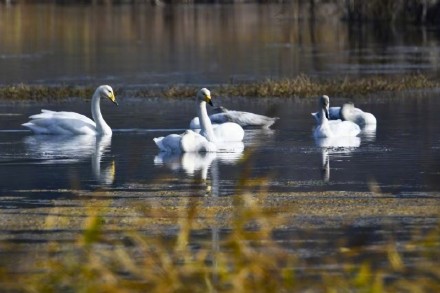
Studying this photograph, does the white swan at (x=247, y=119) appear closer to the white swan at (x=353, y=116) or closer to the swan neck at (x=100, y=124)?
the white swan at (x=353, y=116)

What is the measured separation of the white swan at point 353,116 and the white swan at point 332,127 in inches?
27.7

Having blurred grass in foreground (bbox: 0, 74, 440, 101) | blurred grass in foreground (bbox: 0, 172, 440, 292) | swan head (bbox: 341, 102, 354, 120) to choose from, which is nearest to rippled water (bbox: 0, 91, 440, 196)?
swan head (bbox: 341, 102, 354, 120)

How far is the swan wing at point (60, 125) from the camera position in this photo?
20.6m

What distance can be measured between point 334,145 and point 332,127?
128cm

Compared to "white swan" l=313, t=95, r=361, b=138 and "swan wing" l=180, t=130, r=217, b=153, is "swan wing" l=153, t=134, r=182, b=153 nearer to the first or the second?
"swan wing" l=180, t=130, r=217, b=153

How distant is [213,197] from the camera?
13.5 m

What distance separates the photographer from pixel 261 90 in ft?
88.3

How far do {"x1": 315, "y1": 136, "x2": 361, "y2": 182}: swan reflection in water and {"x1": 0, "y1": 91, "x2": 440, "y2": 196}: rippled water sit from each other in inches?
0.9

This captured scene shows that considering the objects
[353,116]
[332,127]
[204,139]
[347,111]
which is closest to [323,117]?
[332,127]

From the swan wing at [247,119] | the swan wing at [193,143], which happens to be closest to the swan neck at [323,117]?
the swan wing at [247,119]

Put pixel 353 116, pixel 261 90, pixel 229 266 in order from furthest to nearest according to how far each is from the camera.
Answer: pixel 261 90, pixel 353 116, pixel 229 266

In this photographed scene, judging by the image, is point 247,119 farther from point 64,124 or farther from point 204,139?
point 204,139

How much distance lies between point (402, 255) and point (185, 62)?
29336mm

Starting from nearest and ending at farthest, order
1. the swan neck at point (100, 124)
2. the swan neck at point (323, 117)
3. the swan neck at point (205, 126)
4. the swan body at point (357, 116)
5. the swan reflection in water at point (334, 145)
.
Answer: the swan reflection in water at point (334, 145)
the swan neck at point (205, 126)
the swan neck at point (323, 117)
the swan neck at point (100, 124)
the swan body at point (357, 116)
